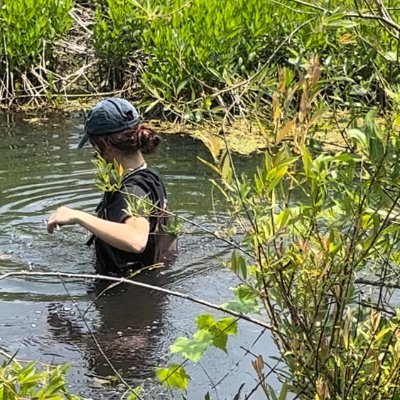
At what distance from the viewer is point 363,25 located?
2.78 metres

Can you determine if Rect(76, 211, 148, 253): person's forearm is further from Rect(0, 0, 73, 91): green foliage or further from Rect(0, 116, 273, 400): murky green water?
Rect(0, 0, 73, 91): green foliage

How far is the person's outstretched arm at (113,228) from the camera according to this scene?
167 inches

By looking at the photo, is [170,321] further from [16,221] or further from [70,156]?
[70,156]

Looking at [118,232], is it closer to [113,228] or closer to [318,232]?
[113,228]

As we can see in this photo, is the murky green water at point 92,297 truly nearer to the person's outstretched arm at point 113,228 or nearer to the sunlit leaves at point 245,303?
the person's outstretched arm at point 113,228

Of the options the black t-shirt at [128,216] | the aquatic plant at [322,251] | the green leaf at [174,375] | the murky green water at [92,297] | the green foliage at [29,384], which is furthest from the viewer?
the black t-shirt at [128,216]

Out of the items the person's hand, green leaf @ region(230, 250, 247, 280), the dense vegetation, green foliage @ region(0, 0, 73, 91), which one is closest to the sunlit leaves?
green leaf @ region(230, 250, 247, 280)

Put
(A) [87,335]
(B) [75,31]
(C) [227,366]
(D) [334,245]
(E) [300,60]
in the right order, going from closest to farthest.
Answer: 1. (D) [334,245]
2. (E) [300,60]
3. (C) [227,366]
4. (A) [87,335]
5. (B) [75,31]

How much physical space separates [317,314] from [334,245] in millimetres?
193

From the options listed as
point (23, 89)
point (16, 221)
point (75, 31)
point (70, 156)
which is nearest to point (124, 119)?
point (16, 221)

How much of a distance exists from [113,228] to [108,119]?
1.73ft

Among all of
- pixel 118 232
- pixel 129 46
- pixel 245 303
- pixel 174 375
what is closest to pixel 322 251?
pixel 245 303

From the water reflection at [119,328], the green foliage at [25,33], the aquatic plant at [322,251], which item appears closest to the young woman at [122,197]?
the water reflection at [119,328]

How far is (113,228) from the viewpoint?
4250 millimetres
